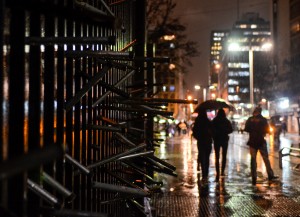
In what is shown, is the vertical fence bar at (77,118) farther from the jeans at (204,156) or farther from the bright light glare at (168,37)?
the bright light glare at (168,37)

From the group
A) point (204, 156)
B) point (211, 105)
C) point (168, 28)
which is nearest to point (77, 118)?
point (204, 156)

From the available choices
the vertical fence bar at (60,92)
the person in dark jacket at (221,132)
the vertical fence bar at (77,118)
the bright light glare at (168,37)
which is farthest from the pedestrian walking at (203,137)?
the bright light glare at (168,37)

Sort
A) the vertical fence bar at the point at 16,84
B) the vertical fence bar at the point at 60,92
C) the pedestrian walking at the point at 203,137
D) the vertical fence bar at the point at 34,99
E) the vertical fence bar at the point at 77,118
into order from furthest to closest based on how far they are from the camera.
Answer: the pedestrian walking at the point at 203,137 < the vertical fence bar at the point at 77,118 < the vertical fence bar at the point at 60,92 < the vertical fence bar at the point at 34,99 < the vertical fence bar at the point at 16,84

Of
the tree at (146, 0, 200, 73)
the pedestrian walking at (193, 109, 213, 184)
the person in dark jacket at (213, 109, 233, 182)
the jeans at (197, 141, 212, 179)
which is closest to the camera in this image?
the jeans at (197, 141, 212, 179)

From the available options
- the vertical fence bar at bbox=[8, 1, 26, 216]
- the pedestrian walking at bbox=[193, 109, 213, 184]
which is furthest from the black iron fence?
the pedestrian walking at bbox=[193, 109, 213, 184]

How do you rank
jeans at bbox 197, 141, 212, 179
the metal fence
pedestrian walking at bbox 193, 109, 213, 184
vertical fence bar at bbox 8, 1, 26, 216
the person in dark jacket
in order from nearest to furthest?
the metal fence
vertical fence bar at bbox 8, 1, 26, 216
jeans at bbox 197, 141, 212, 179
pedestrian walking at bbox 193, 109, 213, 184
the person in dark jacket

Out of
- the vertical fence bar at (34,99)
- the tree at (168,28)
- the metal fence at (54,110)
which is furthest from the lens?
the tree at (168,28)

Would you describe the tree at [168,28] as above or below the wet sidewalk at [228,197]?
above

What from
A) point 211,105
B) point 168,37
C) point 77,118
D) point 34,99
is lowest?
point 77,118

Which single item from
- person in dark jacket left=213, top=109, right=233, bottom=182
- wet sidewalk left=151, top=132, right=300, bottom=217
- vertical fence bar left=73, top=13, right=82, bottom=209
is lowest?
wet sidewalk left=151, top=132, right=300, bottom=217

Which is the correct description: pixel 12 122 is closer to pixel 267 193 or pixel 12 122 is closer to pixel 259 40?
pixel 267 193

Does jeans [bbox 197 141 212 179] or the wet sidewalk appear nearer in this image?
the wet sidewalk

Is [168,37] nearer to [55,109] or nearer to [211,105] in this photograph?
[211,105]

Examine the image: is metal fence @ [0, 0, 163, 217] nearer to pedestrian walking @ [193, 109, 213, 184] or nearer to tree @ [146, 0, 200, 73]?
pedestrian walking @ [193, 109, 213, 184]
